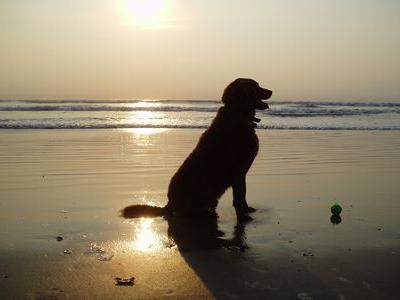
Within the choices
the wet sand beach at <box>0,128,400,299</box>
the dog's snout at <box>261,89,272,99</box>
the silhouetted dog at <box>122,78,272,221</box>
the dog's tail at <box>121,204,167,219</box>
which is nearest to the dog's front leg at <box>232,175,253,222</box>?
the silhouetted dog at <box>122,78,272,221</box>

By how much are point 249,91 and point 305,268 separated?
2.58 m

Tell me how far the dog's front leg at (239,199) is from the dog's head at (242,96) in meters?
0.83

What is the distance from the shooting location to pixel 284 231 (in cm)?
468

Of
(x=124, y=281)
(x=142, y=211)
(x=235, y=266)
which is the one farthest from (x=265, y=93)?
(x=124, y=281)

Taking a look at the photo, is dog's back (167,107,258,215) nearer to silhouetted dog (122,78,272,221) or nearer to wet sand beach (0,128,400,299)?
silhouetted dog (122,78,272,221)

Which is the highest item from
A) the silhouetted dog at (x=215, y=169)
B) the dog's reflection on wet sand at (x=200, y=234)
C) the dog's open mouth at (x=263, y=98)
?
the dog's open mouth at (x=263, y=98)

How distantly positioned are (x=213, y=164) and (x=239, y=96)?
0.86m

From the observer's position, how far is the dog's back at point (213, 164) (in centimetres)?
533

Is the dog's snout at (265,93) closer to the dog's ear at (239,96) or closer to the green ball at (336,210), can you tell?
the dog's ear at (239,96)

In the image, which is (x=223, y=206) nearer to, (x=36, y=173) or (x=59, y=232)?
(x=59, y=232)

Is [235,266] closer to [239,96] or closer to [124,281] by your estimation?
[124,281]

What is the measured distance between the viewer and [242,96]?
217 inches

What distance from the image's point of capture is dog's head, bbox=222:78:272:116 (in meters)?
5.49

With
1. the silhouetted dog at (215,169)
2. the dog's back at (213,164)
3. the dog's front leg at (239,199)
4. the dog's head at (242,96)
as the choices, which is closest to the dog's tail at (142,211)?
the silhouetted dog at (215,169)
